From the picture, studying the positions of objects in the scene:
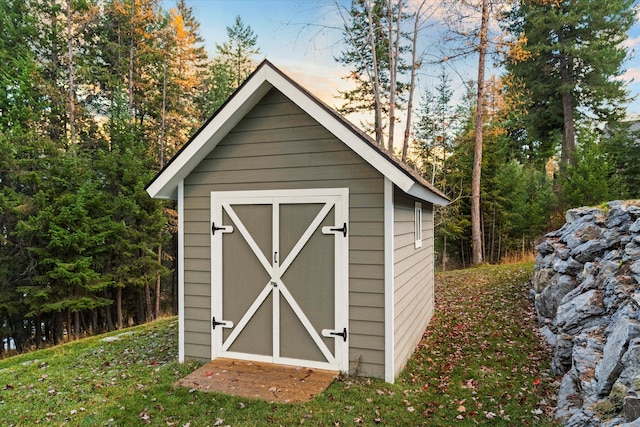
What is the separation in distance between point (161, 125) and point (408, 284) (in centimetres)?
1628

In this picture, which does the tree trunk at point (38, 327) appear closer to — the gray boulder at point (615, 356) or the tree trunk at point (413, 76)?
the tree trunk at point (413, 76)

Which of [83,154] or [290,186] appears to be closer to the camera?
Result: [290,186]

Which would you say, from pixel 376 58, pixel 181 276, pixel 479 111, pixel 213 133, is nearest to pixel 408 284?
pixel 181 276

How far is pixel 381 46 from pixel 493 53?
4545 mm

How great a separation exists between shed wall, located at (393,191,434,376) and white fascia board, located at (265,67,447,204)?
21.3 inches

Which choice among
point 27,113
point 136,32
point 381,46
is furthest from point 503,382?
point 136,32

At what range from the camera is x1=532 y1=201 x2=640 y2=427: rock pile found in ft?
9.59

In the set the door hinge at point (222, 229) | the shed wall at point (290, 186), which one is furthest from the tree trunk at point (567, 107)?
the door hinge at point (222, 229)

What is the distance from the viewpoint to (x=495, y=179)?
18.1m

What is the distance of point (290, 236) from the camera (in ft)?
16.6

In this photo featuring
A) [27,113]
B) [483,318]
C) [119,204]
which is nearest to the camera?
[483,318]

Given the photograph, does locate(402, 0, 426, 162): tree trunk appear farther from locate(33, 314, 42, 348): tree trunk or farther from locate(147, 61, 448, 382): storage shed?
locate(33, 314, 42, 348): tree trunk

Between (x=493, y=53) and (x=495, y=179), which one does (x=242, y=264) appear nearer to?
(x=493, y=53)

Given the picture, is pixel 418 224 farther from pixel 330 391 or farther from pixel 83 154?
pixel 83 154
